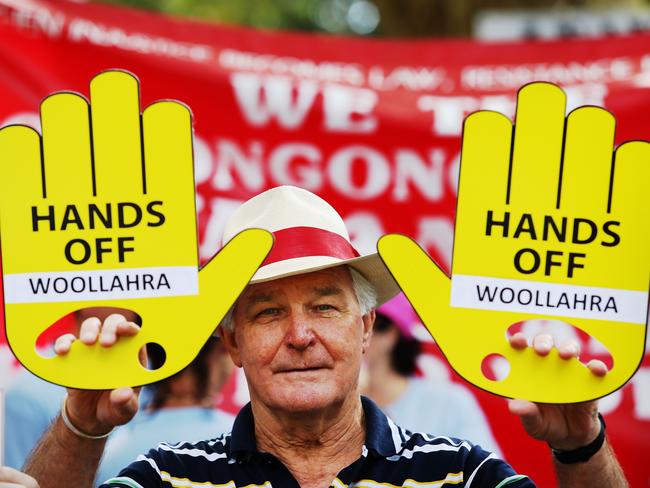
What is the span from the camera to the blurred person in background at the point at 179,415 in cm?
387

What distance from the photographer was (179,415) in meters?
4.01

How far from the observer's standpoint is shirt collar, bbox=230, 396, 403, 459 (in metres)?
2.41

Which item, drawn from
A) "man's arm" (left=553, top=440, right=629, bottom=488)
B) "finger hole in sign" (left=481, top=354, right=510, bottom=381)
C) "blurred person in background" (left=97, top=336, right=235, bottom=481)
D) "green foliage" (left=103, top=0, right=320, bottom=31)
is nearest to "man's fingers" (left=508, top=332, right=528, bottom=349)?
"man's arm" (left=553, top=440, right=629, bottom=488)

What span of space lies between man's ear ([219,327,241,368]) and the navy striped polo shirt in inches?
6.4

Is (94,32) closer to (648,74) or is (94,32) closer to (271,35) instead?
(271,35)

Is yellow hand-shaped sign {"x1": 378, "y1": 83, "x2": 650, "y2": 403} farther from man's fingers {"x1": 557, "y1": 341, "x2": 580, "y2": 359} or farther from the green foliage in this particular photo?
the green foliage

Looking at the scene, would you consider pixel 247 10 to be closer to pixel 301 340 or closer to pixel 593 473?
pixel 301 340

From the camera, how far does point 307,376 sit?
2.38 meters

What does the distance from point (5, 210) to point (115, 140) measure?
0.25m

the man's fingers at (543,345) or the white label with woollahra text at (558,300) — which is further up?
the white label with woollahra text at (558,300)

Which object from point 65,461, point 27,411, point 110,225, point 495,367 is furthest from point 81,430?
point 495,367

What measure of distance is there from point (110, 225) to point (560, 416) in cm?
92

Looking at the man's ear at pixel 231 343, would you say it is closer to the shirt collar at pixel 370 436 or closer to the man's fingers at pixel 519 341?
the shirt collar at pixel 370 436

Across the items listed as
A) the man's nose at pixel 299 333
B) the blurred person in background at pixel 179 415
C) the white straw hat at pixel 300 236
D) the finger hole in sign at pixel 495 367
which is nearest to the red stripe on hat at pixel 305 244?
the white straw hat at pixel 300 236
